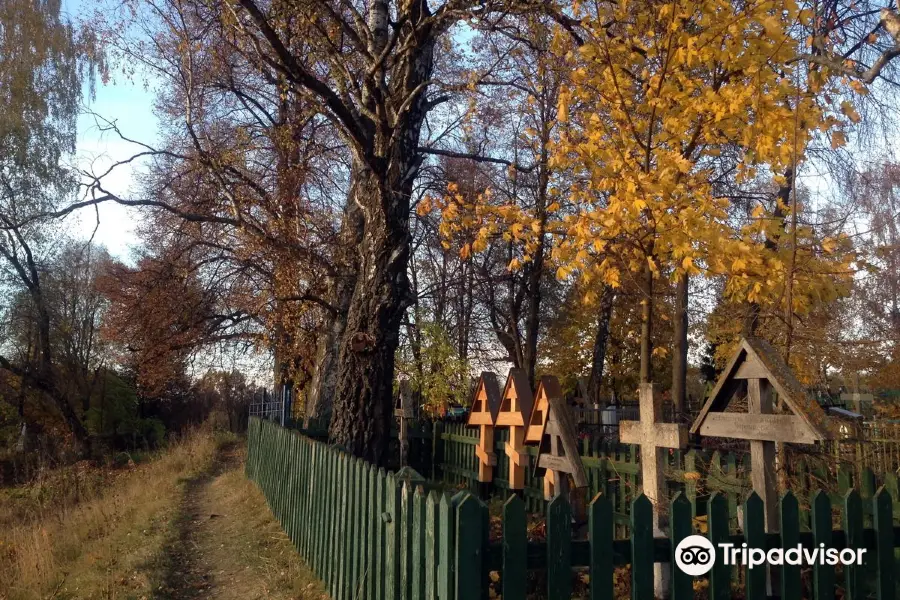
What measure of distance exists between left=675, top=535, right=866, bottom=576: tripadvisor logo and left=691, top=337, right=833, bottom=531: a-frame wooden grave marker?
669 millimetres

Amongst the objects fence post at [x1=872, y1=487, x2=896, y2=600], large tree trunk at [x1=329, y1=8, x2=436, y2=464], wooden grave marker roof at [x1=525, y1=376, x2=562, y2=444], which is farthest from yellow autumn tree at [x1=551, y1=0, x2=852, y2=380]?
fence post at [x1=872, y1=487, x2=896, y2=600]

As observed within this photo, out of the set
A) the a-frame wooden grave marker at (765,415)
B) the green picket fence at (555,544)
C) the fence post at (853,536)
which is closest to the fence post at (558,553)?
the green picket fence at (555,544)

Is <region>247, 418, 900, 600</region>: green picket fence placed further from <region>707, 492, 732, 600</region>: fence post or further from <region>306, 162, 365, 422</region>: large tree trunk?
<region>306, 162, 365, 422</region>: large tree trunk

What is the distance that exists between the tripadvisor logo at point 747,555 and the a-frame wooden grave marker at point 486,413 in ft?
15.7

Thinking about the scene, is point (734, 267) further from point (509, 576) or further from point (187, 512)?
point (187, 512)

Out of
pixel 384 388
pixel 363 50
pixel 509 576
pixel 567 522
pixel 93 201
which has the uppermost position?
pixel 363 50

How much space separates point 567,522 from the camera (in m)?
3.17

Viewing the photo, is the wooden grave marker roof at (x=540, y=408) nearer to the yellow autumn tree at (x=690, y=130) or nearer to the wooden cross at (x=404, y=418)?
the yellow autumn tree at (x=690, y=130)

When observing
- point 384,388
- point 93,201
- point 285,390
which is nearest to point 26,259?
point 285,390

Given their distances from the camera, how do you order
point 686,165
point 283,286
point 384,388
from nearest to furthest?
point 686,165
point 384,388
point 283,286

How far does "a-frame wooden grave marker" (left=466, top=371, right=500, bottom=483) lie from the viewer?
8.84m

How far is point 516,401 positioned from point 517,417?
180 mm

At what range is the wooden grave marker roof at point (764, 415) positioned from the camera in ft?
13.8

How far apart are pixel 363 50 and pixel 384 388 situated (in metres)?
3.54
